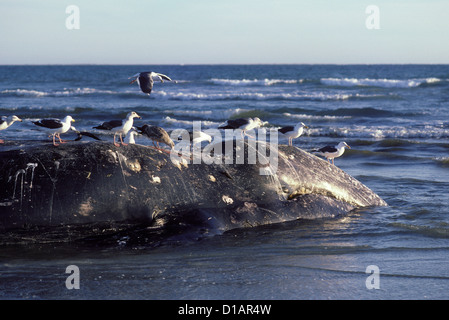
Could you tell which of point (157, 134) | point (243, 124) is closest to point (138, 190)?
point (157, 134)

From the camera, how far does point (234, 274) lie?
536 cm

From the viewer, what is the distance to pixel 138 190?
6.41m

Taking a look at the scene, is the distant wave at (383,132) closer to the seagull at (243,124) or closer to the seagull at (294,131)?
the seagull at (294,131)

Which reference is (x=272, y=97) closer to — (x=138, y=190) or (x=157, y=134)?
(x=157, y=134)

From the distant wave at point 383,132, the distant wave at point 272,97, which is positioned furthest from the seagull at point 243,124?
the distant wave at point 272,97

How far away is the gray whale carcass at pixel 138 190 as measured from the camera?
6.12 metres

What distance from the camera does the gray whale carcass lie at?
20.1 ft

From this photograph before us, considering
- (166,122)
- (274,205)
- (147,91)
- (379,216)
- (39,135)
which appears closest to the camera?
(274,205)

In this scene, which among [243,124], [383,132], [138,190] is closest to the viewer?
[138,190]

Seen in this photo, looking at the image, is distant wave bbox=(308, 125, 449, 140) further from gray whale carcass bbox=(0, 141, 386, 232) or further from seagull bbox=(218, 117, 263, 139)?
gray whale carcass bbox=(0, 141, 386, 232)

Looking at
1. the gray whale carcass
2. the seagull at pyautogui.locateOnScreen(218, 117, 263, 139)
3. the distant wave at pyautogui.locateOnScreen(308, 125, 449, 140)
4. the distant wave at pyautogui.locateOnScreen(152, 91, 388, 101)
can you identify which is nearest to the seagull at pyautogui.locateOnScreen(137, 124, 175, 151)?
the gray whale carcass
